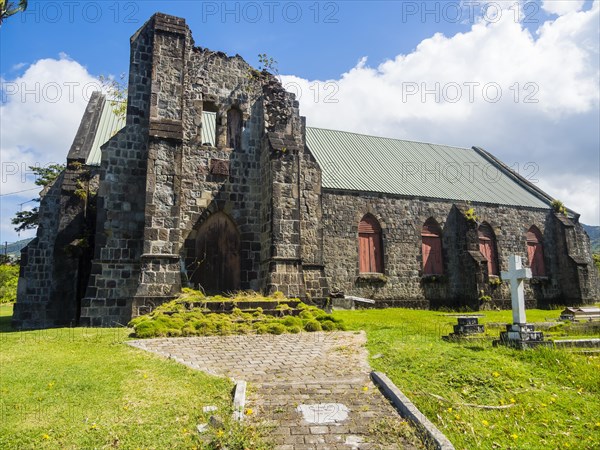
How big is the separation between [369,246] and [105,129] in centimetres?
1357

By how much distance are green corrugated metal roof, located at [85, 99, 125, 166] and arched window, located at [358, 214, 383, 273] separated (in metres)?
12.1

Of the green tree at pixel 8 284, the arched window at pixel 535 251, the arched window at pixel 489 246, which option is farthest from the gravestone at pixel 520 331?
the green tree at pixel 8 284

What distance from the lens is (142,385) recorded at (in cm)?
652

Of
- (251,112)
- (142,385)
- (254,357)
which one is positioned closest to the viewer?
(142,385)

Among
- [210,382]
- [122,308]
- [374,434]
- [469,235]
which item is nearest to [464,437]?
[374,434]

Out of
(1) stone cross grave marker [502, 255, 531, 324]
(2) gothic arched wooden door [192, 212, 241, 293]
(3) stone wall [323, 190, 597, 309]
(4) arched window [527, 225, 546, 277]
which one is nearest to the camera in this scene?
(1) stone cross grave marker [502, 255, 531, 324]

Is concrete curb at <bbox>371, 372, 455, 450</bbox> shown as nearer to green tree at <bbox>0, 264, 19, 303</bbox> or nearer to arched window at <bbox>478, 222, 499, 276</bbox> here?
arched window at <bbox>478, 222, 499, 276</bbox>

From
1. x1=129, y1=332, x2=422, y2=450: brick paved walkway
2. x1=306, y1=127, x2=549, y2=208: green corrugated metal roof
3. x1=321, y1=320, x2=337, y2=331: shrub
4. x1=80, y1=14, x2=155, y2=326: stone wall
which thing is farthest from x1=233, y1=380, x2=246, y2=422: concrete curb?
x1=306, y1=127, x2=549, y2=208: green corrugated metal roof

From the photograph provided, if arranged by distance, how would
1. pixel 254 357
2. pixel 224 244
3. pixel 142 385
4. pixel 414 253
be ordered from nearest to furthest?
pixel 142 385 < pixel 254 357 < pixel 224 244 < pixel 414 253

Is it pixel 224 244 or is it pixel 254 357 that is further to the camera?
pixel 224 244

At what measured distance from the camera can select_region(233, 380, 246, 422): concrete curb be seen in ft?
17.2

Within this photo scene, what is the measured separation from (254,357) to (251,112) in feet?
36.4

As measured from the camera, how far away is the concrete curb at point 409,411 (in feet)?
15.3

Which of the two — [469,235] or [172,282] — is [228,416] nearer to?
[172,282]
